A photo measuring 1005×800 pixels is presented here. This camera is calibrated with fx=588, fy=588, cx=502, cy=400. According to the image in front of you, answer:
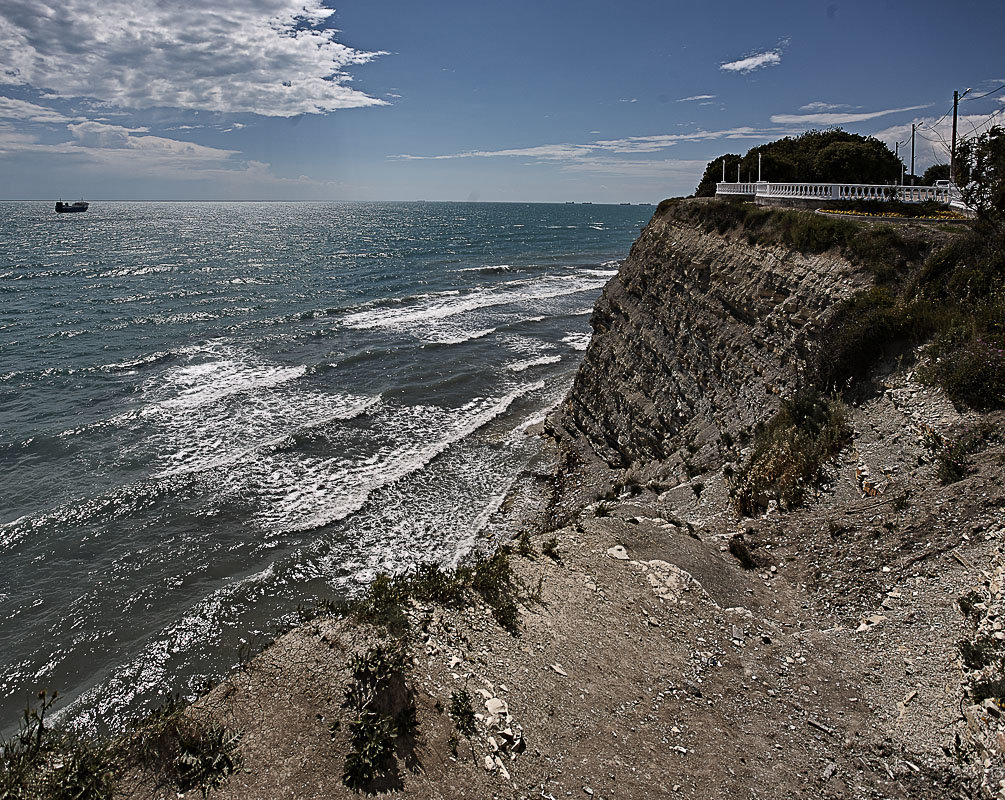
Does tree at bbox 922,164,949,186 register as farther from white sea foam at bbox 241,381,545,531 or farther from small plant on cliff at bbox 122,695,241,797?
small plant on cliff at bbox 122,695,241,797

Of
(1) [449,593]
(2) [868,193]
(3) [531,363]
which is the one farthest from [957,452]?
(3) [531,363]

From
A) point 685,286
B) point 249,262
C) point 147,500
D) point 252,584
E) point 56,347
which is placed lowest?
point 252,584

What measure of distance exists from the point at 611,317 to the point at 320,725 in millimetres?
22786

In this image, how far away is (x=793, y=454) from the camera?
12.6 m

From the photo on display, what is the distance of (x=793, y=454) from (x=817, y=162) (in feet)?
76.0

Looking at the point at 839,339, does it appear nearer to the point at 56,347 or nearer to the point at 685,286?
the point at 685,286

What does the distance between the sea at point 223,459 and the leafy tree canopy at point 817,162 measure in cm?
1482

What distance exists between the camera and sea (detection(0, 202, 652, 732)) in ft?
48.3

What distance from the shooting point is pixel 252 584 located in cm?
1645

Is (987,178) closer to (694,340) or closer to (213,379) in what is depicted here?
(694,340)

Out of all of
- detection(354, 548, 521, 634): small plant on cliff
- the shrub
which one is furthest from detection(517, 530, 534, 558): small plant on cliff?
the shrub

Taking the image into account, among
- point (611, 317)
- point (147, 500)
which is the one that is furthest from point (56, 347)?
point (611, 317)

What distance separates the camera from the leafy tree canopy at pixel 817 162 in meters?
28.8

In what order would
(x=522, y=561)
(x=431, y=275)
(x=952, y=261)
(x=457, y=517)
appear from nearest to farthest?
(x=522, y=561) → (x=952, y=261) → (x=457, y=517) → (x=431, y=275)
